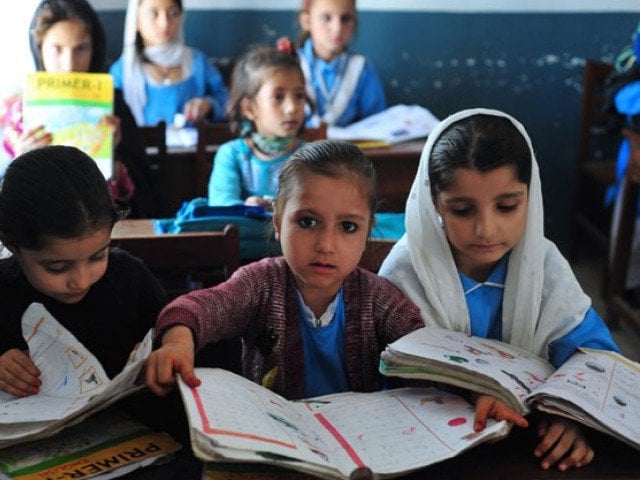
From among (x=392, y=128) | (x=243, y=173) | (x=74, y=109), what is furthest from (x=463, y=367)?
(x=392, y=128)

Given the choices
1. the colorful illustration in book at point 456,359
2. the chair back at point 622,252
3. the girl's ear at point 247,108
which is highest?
the girl's ear at point 247,108

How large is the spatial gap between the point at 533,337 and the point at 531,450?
1.12ft

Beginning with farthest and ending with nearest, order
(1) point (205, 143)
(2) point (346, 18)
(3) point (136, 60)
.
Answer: (2) point (346, 18)
(3) point (136, 60)
(1) point (205, 143)

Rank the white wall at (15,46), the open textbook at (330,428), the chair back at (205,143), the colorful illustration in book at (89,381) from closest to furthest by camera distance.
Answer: the open textbook at (330,428) < the colorful illustration in book at (89,381) < the chair back at (205,143) < the white wall at (15,46)

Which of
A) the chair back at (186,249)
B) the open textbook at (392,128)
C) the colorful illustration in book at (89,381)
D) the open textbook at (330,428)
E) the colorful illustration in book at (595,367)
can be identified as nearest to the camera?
the open textbook at (330,428)

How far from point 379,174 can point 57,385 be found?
195cm

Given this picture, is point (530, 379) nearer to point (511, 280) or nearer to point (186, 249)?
point (511, 280)

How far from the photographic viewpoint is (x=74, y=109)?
2406mm

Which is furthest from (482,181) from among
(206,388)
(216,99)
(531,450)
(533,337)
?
(216,99)

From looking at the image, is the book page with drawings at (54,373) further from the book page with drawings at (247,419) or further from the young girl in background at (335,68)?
the young girl in background at (335,68)

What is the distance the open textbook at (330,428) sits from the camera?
1.03 meters

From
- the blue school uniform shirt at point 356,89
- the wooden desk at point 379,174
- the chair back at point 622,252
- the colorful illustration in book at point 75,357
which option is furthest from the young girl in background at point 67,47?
the chair back at point 622,252

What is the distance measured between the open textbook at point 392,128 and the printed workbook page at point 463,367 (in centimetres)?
192

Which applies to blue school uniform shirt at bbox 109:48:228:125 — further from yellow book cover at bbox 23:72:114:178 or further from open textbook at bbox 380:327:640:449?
open textbook at bbox 380:327:640:449
